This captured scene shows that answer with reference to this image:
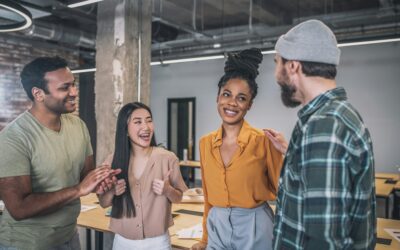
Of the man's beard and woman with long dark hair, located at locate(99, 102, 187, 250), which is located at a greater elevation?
the man's beard

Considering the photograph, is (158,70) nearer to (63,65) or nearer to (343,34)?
(343,34)

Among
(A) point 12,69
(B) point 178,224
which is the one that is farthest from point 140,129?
(A) point 12,69

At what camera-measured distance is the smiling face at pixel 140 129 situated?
7.52 feet

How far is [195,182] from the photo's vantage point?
392 inches

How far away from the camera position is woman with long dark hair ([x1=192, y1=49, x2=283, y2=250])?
1.98 metres

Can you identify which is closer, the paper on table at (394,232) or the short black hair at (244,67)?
the short black hair at (244,67)

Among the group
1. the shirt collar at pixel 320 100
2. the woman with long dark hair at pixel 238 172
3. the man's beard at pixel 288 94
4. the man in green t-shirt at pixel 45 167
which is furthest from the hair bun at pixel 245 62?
the man in green t-shirt at pixel 45 167

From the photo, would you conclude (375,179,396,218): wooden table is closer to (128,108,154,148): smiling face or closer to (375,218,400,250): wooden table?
(375,218,400,250): wooden table

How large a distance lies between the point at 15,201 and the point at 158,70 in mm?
9454

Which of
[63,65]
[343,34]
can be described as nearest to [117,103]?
[63,65]

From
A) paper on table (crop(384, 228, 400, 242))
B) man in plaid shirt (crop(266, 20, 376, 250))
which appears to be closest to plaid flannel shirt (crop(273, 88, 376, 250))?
man in plaid shirt (crop(266, 20, 376, 250))

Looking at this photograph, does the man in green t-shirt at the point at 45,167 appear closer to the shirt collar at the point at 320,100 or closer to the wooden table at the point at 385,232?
the shirt collar at the point at 320,100

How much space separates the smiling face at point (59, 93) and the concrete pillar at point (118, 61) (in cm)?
215

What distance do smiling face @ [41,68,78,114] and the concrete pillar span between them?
2150mm
